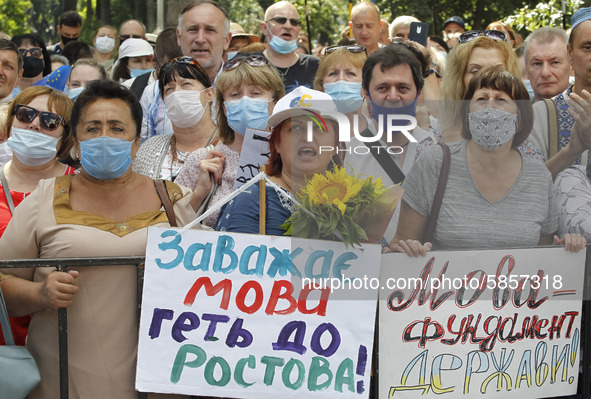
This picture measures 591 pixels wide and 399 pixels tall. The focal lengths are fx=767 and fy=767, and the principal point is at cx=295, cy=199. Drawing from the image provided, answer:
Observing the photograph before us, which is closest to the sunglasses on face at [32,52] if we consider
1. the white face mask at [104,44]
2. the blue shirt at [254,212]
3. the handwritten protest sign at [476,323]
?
the white face mask at [104,44]

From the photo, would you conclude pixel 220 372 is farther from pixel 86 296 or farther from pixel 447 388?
pixel 447 388

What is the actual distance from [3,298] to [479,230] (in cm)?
221

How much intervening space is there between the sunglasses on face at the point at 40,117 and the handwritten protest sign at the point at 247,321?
4.30 feet

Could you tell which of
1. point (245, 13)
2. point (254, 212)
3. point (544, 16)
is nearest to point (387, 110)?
point (254, 212)

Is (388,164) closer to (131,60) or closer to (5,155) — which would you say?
(5,155)

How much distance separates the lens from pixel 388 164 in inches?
165

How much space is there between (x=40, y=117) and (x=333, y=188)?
1.93m

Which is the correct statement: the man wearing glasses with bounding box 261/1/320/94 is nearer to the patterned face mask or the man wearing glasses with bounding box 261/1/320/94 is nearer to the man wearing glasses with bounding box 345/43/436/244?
the man wearing glasses with bounding box 345/43/436/244

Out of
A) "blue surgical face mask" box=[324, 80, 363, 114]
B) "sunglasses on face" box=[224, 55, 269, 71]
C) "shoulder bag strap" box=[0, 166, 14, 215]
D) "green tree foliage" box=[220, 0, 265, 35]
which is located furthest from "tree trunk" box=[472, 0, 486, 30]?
"shoulder bag strap" box=[0, 166, 14, 215]

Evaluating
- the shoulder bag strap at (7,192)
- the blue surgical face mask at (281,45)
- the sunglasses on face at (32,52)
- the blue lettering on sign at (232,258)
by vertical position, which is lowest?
the blue lettering on sign at (232,258)

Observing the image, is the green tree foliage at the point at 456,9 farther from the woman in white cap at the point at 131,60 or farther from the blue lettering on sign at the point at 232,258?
the blue lettering on sign at the point at 232,258

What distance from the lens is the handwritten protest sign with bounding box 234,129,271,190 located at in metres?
4.19

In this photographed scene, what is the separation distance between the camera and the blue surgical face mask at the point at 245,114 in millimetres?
4621

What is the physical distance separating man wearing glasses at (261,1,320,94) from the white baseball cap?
2.97 metres
